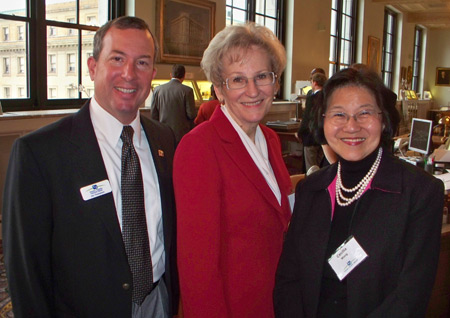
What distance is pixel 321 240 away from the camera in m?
1.41

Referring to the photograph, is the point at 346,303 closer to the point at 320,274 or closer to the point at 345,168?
the point at 320,274

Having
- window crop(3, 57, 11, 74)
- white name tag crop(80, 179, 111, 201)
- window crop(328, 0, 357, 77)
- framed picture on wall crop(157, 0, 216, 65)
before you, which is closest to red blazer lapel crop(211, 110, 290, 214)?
white name tag crop(80, 179, 111, 201)

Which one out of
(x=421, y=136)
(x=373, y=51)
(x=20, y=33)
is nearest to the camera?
(x=421, y=136)

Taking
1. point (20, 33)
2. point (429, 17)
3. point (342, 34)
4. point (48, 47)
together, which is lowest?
point (48, 47)

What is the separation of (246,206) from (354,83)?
54cm

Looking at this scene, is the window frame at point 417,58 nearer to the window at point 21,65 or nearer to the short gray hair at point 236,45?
the window at point 21,65

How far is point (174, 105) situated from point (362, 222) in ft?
15.4

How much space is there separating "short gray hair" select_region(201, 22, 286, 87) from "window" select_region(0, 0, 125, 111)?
12.6 ft

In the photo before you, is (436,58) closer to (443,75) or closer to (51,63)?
(443,75)

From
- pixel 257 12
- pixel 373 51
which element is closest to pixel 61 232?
pixel 257 12

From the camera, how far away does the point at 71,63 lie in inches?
207

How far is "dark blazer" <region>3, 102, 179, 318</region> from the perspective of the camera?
1.26 metres

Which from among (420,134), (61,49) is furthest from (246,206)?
(61,49)

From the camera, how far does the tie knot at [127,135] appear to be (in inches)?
58.5
